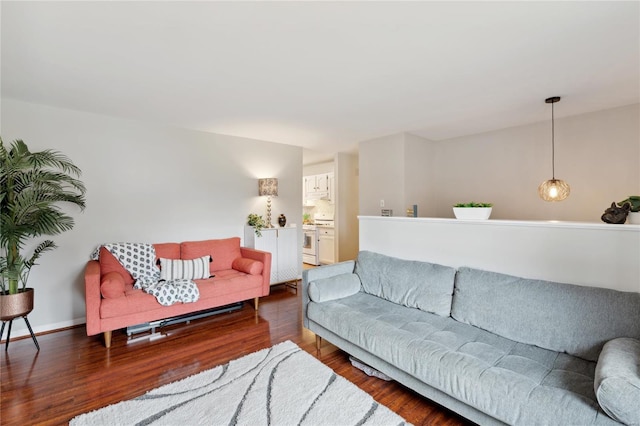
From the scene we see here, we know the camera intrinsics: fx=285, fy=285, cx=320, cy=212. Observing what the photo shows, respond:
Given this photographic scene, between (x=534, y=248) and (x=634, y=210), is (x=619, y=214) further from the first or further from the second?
(x=534, y=248)

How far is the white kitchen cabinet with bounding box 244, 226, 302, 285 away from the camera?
174 inches

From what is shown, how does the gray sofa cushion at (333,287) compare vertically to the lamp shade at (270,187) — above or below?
below

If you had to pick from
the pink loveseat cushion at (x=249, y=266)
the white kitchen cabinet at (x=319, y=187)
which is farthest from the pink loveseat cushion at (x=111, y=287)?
the white kitchen cabinet at (x=319, y=187)

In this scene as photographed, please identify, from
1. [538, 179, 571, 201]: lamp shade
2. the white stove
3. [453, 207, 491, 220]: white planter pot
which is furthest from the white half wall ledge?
the white stove

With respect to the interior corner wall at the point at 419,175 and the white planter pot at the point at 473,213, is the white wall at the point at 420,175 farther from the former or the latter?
the white planter pot at the point at 473,213

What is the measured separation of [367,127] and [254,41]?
2.38m

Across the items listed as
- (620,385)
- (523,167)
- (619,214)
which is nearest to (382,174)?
(523,167)

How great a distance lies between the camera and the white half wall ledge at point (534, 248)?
1.89m

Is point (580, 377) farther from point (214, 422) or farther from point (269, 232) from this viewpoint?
point (269, 232)

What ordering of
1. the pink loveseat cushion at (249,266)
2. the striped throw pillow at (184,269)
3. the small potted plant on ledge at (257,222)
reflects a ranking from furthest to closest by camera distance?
the small potted plant on ledge at (257,222), the pink loveseat cushion at (249,266), the striped throw pillow at (184,269)

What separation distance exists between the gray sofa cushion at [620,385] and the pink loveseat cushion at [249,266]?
3184 mm

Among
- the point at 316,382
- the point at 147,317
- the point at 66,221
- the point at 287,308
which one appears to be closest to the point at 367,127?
the point at 287,308

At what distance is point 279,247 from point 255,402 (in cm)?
274

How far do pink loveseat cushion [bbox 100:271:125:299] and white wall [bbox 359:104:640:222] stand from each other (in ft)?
11.7
